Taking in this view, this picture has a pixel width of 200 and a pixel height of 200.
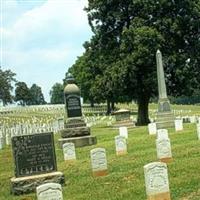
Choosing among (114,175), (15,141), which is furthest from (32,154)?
(114,175)

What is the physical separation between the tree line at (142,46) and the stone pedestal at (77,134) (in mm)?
14274

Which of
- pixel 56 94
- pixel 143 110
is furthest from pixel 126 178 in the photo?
pixel 56 94

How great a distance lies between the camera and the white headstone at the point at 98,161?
Result: 1443 centimetres

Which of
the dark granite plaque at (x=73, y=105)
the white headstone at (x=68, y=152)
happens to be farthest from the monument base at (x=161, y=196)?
the dark granite plaque at (x=73, y=105)

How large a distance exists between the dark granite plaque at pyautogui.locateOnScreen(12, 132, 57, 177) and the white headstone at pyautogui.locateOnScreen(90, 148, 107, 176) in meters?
1.17

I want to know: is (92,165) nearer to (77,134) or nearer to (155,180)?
(155,180)

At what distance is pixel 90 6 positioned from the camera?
4584 cm

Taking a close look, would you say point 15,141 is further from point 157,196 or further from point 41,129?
point 41,129

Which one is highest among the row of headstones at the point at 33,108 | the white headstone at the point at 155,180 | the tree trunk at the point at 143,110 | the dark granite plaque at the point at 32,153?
the row of headstones at the point at 33,108

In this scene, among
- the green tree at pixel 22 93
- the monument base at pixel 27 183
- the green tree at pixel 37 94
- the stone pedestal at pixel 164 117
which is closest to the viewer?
the monument base at pixel 27 183

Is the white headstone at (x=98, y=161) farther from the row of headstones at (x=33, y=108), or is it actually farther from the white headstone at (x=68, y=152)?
the row of headstones at (x=33, y=108)

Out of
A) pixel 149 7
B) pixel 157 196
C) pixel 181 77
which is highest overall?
pixel 149 7

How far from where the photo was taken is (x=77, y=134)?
2692 cm

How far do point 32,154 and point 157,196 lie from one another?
4408 millimetres
